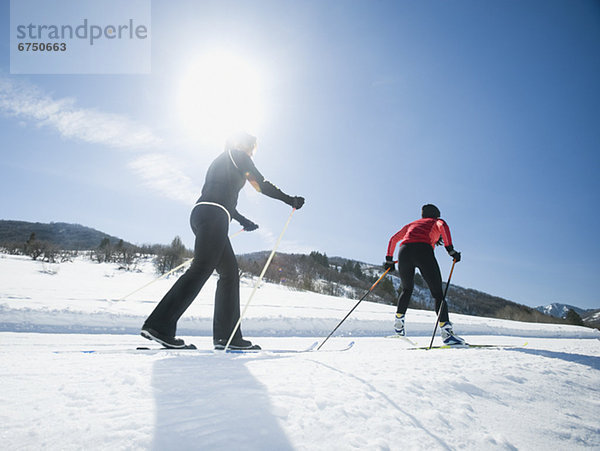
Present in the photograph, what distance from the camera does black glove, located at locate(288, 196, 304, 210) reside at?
8.52ft

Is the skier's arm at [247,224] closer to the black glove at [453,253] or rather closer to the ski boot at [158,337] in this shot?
the ski boot at [158,337]

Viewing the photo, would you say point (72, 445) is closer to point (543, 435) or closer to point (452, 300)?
point (543, 435)

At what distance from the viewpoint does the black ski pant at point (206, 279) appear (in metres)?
2.07

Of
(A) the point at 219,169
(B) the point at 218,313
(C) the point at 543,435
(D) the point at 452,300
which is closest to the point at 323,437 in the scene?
(C) the point at 543,435

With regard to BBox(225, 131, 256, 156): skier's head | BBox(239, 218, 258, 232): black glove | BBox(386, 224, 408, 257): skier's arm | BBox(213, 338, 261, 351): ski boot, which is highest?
BBox(225, 131, 256, 156): skier's head

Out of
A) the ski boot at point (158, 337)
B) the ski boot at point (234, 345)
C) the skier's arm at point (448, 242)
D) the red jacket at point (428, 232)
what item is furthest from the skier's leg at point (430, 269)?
the ski boot at point (158, 337)

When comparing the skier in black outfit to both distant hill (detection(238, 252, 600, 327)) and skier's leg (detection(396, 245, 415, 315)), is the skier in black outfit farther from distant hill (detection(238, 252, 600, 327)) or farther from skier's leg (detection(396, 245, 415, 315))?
distant hill (detection(238, 252, 600, 327))

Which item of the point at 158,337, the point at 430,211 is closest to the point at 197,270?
the point at 158,337

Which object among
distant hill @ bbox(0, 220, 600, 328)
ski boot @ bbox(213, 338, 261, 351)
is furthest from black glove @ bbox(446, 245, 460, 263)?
distant hill @ bbox(0, 220, 600, 328)

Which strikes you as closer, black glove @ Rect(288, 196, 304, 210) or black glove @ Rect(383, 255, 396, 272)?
black glove @ Rect(288, 196, 304, 210)

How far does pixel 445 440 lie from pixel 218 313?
2003 mm

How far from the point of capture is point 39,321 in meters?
3.41

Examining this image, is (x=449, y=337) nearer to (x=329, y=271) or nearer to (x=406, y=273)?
(x=406, y=273)

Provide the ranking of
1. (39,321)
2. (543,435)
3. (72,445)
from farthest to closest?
(39,321)
(543,435)
(72,445)
